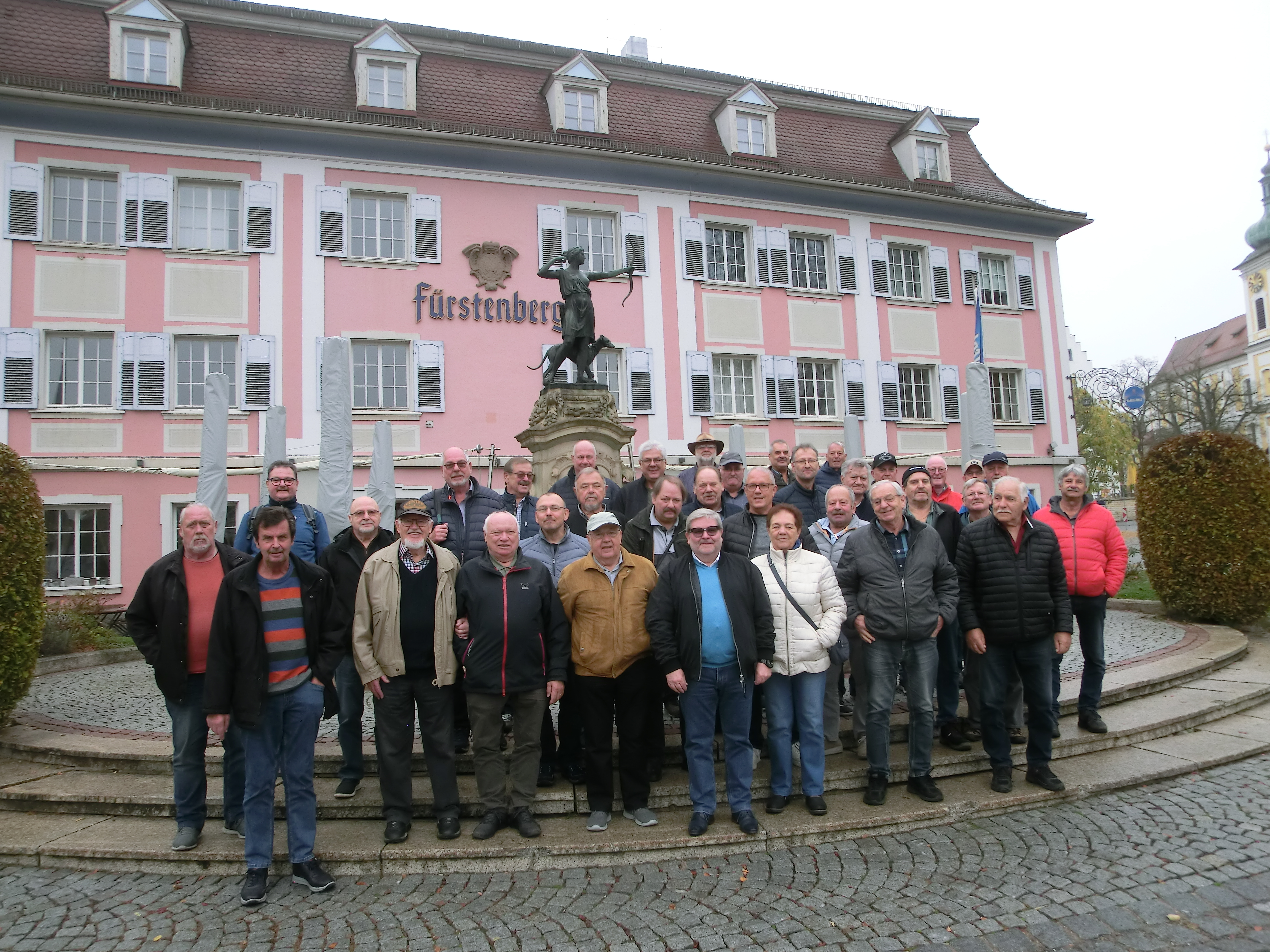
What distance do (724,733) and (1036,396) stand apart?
64.6 ft

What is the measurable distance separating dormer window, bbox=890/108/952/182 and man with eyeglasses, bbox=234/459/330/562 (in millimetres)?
20201

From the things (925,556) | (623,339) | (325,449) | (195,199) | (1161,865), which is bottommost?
(1161,865)

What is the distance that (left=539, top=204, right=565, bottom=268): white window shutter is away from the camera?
17.5 metres

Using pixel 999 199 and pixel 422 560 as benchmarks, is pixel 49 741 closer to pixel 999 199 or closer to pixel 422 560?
pixel 422 560

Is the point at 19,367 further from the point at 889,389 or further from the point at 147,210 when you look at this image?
the point at 889,389

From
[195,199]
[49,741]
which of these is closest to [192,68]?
[195,199]

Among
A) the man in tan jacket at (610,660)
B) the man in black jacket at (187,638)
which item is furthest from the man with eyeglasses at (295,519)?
the man in tan jacket at (610,660)

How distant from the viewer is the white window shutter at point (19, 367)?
14492 mm

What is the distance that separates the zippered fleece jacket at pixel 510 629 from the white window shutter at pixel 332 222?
13.5 meters

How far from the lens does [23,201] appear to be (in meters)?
14.8

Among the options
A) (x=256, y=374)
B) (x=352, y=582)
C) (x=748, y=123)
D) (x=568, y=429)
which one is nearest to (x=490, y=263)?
(x=256, y=374)

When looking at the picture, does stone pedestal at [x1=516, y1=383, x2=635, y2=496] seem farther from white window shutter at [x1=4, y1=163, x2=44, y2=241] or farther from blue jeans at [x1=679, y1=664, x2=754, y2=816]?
white window shutter at [x1=4, y1=163, x2=44, y2=241]

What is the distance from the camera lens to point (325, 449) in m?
8.22

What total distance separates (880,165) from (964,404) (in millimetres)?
12888
